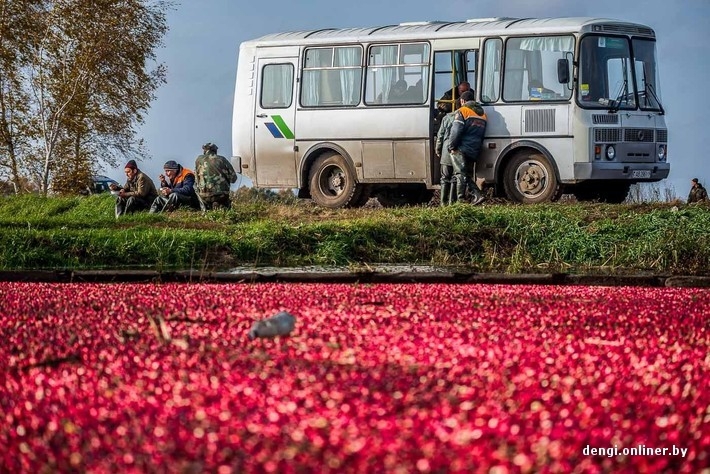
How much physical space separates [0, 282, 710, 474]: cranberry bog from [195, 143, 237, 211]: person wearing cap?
46.5 feet

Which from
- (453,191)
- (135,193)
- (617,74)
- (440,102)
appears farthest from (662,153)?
(135,193)

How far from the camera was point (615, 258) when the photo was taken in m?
14.8

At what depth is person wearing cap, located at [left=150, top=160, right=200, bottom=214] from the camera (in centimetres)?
2108

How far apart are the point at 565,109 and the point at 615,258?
6.65 meters

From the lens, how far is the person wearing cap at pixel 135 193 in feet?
71.2

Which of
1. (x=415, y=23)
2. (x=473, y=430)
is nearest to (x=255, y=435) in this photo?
(x=473, y=430)

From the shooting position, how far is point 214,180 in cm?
2109

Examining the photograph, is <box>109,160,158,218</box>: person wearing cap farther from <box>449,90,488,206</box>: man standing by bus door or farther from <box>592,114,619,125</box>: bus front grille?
<box>592,114,619,125</box>: bus front grille

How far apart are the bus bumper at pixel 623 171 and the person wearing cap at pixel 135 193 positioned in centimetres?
707

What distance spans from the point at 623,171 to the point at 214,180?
21.8 ft

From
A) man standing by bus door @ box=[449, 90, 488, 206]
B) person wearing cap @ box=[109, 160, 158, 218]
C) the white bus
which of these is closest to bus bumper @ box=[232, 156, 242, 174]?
the white bus

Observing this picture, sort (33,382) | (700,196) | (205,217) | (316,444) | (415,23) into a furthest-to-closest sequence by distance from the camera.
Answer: (700,196) < (415,23) < (205,217) < (33,382) < (316,444)

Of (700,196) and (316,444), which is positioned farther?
(700,196)

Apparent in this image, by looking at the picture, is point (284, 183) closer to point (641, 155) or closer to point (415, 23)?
point (415, 23)
